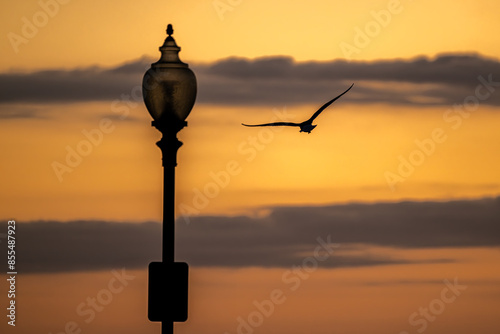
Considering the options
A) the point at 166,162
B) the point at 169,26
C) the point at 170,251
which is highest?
the point at 169,26

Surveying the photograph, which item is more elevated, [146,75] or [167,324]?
[146,75]

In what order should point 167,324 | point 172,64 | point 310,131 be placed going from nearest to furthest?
point 167,324, point 172,64, point 310,131

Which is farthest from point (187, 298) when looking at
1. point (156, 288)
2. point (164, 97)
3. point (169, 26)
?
point (169, 26)

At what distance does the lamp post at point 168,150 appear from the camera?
10.5m

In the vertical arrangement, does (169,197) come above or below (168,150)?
below

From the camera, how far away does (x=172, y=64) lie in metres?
11.2

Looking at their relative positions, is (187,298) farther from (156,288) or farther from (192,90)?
(192,90)

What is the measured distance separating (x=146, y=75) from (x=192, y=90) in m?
0.59

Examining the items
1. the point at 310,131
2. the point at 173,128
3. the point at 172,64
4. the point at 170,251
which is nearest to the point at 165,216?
the point at 170,251

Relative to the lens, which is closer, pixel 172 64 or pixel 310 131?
pixel 172 64

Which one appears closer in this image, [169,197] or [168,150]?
[169,197]

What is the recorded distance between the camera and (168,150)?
435 inches

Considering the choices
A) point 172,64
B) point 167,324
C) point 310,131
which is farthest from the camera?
point 310,131

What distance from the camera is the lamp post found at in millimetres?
10539
